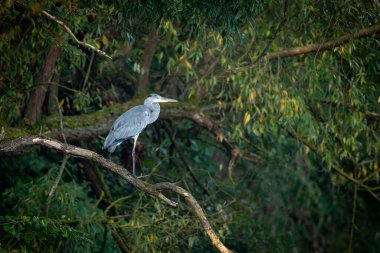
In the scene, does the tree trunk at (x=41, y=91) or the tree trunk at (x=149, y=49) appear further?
the tree trunk at (x=149, y=49)

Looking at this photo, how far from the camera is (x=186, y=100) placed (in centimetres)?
919

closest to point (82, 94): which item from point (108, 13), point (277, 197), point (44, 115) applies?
point (44, 115)

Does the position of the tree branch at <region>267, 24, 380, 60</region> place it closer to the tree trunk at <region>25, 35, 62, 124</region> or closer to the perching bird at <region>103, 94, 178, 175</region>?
the perching bird at <region>103, 94, 178, 175</region>

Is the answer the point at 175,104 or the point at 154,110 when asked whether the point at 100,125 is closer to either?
the point at 154,110

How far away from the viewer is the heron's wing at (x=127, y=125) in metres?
7.48

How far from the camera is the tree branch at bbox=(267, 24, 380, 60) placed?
26.7ft

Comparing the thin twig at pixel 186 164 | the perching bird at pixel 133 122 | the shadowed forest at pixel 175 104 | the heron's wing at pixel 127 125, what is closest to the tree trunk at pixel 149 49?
the shadowed forest at pixel 175 104

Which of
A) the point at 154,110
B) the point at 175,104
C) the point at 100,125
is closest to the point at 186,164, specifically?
the point at 175,104

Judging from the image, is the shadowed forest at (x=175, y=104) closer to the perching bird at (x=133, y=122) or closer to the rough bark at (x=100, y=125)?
the rough bark at (x=100, y=125)

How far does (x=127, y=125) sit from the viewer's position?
300 inches

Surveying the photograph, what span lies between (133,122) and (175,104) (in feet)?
4.35

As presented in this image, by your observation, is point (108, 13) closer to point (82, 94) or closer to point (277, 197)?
point (82, 94)

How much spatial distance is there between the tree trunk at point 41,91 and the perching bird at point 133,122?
93 centimetres

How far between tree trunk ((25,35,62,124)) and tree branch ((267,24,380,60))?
2.46m
